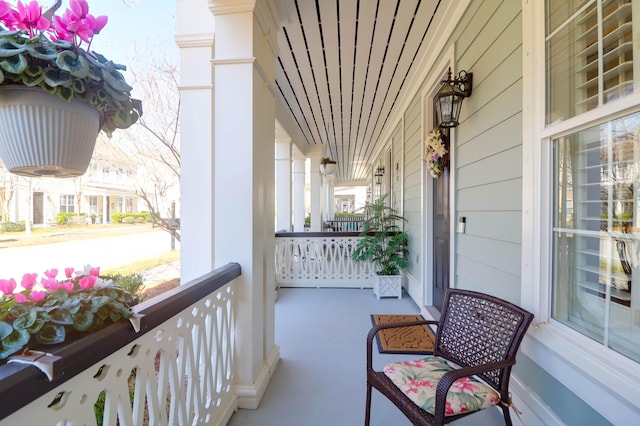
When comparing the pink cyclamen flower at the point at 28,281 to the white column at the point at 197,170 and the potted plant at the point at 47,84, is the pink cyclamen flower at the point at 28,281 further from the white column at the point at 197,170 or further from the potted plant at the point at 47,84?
the white column at the point at 197,170

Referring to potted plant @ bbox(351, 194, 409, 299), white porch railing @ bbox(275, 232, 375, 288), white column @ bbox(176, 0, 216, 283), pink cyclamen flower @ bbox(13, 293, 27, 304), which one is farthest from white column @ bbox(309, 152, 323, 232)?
pink cyclamen flower @ bbox(13, 293, 27, 304)

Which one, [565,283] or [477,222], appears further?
[477,222]

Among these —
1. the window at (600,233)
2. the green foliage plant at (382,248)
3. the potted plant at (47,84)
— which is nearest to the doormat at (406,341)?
the green foliage plant at (382,248)

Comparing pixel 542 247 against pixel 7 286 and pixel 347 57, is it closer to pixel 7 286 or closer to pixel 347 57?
pixel 7 286

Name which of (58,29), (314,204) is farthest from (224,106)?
(314,204)

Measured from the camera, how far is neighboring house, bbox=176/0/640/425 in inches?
40.8

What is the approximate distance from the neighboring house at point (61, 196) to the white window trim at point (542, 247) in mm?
1898

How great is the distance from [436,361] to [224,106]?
1.87 metres

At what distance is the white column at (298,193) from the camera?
738 cm

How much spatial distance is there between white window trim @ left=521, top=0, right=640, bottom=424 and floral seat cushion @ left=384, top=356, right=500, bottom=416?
318 mm

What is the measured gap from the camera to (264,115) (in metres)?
2.08

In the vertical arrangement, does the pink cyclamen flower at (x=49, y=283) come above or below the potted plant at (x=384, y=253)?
above

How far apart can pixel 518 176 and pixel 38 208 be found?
6.74 ft

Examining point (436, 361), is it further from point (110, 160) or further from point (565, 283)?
point (110, 160)
